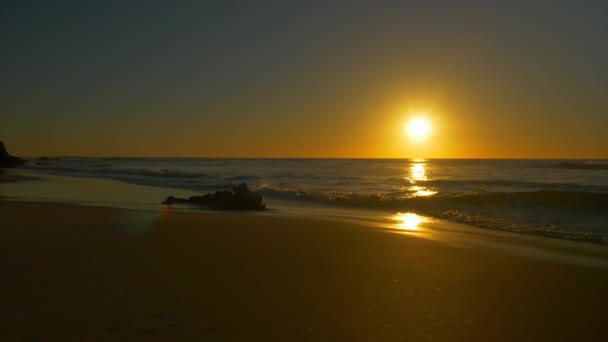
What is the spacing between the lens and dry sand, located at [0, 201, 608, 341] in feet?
12.7

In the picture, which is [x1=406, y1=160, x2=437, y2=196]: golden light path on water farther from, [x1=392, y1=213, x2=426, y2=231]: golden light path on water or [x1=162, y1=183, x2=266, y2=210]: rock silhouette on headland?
[x1=162, y1=183, x2=266, y2=210]: rock silhouette on headland


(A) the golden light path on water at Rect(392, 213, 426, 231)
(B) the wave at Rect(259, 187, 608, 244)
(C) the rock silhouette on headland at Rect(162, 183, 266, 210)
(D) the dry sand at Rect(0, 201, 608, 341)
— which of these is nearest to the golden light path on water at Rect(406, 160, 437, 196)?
(B) the wave at Rect(259, 187, 608, 244)

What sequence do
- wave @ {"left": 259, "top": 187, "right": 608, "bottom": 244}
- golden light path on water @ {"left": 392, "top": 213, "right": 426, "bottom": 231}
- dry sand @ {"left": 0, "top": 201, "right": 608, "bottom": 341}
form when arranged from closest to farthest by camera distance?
dry sand @ {"left": 0, "top": 201, "right": 608, "bottom": 341} < golden light path on water @ {"left": 392, "top": 213, "right": 426, "bottom": 231} < wave @ {"left": 259, "top": 187, "right": 608, "bottom": 244}

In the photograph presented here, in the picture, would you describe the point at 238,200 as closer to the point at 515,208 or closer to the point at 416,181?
the point at 515,208

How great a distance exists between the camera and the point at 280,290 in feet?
16.3

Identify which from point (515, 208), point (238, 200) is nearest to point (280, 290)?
point (238, 200)

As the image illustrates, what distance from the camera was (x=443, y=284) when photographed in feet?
17.6

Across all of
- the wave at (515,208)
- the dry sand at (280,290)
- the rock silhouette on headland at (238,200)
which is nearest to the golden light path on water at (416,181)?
the wave at (515,208)

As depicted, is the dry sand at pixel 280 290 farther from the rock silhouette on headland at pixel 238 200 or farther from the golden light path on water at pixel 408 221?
the rock silhouette on headland at pixel 238 200

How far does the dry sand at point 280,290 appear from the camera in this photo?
3.86m

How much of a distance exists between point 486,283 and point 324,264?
2086mm

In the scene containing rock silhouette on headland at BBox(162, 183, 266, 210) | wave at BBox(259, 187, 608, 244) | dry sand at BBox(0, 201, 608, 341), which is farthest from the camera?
rock silhouette on headland at BBox(162, 183, 266, 210)

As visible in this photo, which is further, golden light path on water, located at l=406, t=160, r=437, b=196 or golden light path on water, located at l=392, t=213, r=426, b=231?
golden light path on water, located at l=406, t=160, r=437, b=196

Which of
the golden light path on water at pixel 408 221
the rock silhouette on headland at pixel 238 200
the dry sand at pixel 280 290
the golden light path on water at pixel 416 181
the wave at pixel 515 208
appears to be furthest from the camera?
the golden light path on water at pixel 416 181
